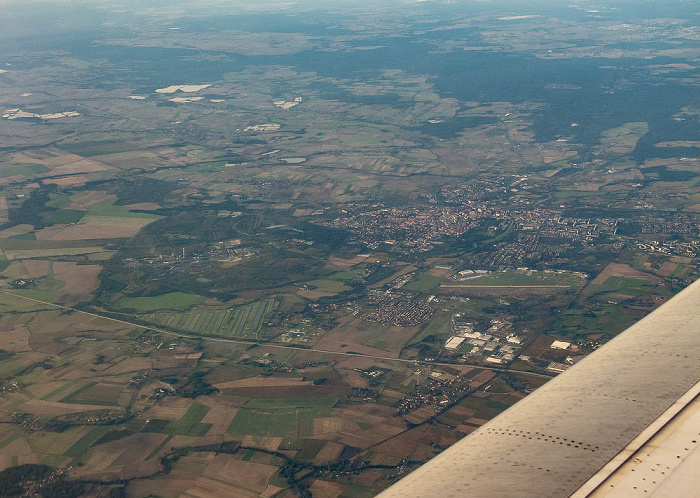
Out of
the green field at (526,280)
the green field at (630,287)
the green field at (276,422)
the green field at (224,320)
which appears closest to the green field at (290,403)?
the green field at (276,422)

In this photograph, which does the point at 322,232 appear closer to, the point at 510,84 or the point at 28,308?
the point at 28,308

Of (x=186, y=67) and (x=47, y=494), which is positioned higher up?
(x=186, y=67)

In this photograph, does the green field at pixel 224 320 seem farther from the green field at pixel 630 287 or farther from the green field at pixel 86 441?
the green field at pixel 630 287

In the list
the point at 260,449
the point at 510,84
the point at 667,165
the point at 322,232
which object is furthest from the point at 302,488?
the point at 510,84

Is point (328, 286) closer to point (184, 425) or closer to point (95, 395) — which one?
point (95, 395)

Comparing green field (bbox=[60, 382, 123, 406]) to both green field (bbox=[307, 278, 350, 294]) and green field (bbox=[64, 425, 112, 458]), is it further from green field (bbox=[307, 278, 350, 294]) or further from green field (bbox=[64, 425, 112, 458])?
green field (bbox=[307, 278, 350, 294])

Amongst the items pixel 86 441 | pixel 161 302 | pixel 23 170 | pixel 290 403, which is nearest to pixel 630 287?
pixel 290 403
